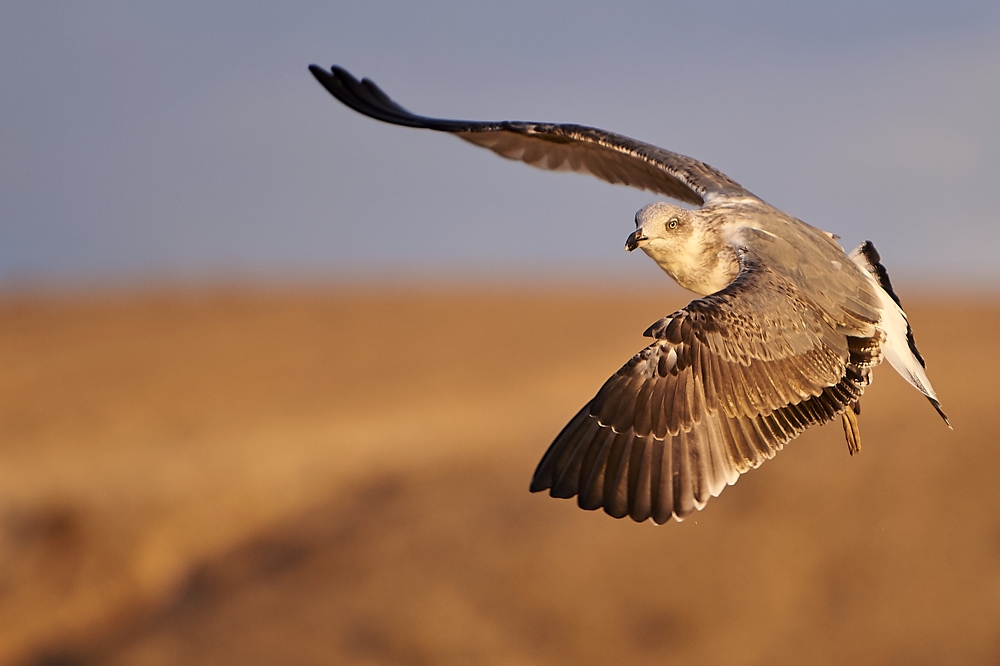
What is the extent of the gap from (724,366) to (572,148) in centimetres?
312

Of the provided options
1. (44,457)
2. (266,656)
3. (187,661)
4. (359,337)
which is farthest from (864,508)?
(359,337)

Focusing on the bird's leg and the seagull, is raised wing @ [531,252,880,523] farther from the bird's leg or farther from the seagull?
the bird's leg

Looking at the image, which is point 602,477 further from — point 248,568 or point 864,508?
point 248,568

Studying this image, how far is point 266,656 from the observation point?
566 inches

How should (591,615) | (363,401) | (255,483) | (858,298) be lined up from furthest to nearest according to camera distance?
(363,401) → (255,483) → (591,615) → (858,298)

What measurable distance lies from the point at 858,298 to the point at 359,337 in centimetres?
2217

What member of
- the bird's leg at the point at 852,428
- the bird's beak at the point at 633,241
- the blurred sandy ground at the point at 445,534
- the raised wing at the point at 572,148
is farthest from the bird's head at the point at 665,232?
the blurred sandy ground at the point at 445,534

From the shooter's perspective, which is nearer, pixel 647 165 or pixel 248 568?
pixel 647 165

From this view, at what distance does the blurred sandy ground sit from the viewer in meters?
13.5

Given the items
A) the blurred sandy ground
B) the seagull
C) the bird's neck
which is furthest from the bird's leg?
the blurred sandy ground

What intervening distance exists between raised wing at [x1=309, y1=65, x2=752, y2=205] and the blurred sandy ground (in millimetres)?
7215

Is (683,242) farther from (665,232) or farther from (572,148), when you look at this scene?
(572,148)

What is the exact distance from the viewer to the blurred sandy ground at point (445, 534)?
13547 mm

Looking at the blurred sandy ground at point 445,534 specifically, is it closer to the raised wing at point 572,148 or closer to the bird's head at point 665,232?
the raised wing at point 572,148
